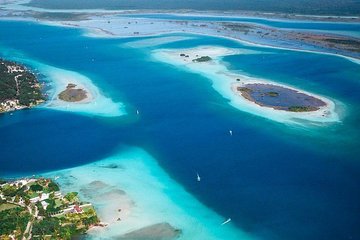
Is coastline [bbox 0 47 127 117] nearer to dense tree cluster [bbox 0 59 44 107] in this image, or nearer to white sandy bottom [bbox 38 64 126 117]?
white sandy bottom [bbox 38 64 126 117]

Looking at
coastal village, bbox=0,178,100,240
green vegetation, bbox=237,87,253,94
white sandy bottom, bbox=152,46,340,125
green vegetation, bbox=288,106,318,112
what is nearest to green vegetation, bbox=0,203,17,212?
coastal village, bbox=0,178,100,240

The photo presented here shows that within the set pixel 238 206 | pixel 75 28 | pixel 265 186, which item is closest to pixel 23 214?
pixel 238 206

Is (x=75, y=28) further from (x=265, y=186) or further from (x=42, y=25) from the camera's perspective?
(x=265, y=186)

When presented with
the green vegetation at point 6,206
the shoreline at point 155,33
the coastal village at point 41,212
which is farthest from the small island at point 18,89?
the shoreline at point 155,33

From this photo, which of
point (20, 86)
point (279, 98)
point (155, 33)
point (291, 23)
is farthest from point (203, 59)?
point (291, 23)

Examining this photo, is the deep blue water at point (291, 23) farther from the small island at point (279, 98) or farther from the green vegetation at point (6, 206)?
the green vegetation at point (6, 206)
